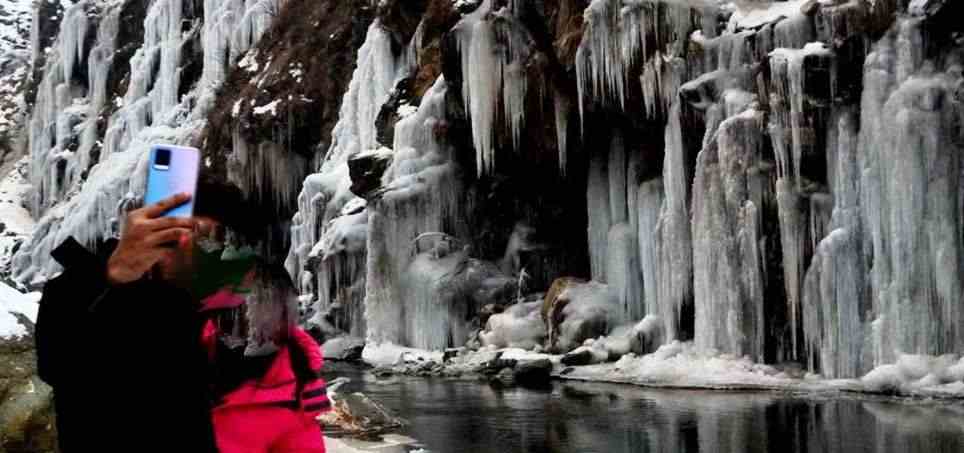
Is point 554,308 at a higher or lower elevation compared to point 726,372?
higher

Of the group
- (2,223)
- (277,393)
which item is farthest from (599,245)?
(2,223)

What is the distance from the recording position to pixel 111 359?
166 centimetres

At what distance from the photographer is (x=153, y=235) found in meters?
1.69

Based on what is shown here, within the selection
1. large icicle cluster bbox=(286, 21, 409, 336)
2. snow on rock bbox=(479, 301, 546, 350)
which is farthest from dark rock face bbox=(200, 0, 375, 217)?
snow on rock bbox=(479, 301, 546, 350)

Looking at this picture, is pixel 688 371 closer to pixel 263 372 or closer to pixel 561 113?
pixel 561 113

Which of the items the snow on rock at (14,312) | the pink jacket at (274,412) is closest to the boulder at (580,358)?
the snow on rock at (14,312)

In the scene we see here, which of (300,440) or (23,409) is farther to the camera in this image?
(23,409)

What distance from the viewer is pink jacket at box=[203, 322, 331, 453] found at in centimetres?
220

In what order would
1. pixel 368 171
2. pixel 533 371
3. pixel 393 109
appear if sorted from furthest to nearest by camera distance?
pixel 393 109
pixel 368 171
pixel 533 371

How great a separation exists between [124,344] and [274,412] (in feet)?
2.14

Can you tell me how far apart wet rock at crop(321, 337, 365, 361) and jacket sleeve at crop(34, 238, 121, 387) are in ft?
85.1

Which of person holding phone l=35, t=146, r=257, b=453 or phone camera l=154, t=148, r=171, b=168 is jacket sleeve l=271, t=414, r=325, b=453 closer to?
person holding phone l=35, t=146, r=257, b=453

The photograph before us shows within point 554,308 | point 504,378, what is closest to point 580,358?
point 504,378

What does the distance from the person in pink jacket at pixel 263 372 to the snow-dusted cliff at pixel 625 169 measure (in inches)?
376
